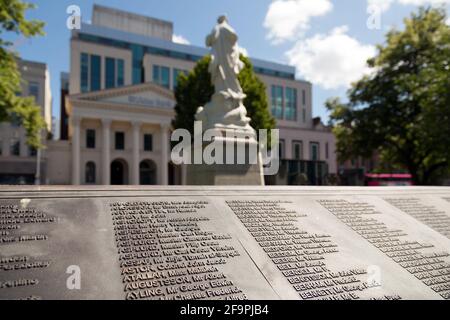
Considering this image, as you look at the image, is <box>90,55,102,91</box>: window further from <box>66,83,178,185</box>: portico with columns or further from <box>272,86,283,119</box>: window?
<box>272,86,283,119</box>: window

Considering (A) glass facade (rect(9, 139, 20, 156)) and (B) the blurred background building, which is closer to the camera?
(A) glass facade (rect(9, 139, 20, 156))

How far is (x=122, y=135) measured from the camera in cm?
4472

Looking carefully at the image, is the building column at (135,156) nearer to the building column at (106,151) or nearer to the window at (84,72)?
the building column at (106,151)

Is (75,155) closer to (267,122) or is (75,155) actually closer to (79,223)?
(267,122)

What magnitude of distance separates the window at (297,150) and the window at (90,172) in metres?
29.2

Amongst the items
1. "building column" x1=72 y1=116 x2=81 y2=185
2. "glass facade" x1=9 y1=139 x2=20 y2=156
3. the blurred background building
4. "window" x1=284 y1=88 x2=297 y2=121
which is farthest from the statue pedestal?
"window" x1=284 y1=88 x2=297 y2=121

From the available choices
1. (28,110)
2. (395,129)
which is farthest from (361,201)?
(395,129)

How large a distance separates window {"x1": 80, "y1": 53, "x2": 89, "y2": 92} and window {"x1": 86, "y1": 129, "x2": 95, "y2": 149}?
226 inches

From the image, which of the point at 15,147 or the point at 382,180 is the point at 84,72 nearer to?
the point at 15,147

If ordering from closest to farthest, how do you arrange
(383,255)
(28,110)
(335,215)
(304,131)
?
1. (383,255)
2. (335,215)
3. (28,110)
4. (304,131)

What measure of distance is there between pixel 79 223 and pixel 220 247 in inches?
64.7

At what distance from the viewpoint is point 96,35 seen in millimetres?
48469

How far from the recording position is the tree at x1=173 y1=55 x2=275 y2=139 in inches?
977

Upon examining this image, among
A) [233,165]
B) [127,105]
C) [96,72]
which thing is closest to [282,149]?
[127,105]
